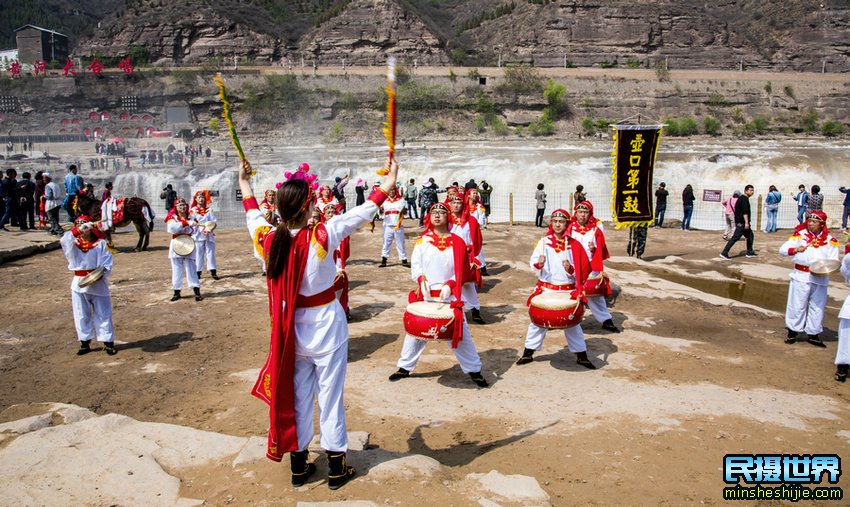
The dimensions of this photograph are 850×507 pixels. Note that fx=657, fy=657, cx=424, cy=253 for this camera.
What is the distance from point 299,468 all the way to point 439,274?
3132 millimetres

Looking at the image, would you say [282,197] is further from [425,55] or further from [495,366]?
[425,55]

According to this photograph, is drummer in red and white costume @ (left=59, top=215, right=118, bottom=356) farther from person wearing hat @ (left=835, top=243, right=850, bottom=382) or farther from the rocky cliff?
the rocky cliff

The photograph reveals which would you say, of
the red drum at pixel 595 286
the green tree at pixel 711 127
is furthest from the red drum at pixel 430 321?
the green tree at pixel 711 127

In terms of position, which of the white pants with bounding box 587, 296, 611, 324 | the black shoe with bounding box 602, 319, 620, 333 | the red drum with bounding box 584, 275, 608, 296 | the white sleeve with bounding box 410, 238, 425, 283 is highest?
the white sleeve with bounding box 410, 238, 425, 283

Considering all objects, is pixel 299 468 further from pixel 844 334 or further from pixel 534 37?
pixel 534 37

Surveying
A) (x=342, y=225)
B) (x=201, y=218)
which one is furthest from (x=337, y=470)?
(x=201, y=218)

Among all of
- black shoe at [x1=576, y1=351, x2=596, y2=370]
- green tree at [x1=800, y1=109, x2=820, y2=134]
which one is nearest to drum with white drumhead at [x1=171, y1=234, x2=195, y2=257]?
black shoe at [x1=576, y1=351, x2=596, y2=370]

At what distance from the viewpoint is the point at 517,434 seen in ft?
18.9

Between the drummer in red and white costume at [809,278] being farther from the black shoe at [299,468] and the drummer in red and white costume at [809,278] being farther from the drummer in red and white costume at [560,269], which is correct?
the black shoe at [299,468]

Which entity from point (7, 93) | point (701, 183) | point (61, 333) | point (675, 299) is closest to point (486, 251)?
point (675, 299)

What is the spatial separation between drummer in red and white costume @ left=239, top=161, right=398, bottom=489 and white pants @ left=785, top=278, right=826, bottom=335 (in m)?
6.85

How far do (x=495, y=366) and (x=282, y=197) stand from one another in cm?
427

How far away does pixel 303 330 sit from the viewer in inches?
171

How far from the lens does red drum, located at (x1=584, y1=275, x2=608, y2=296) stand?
8836 mm
